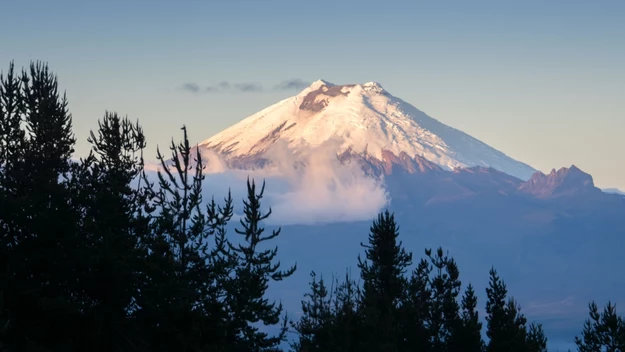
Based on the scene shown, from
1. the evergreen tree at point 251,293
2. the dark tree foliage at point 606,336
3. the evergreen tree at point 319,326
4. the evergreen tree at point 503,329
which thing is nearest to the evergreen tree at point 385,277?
the evergreen tree at point 319,326

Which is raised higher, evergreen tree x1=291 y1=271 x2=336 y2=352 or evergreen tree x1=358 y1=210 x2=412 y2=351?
evergreen tree x1=358 y1=210 x2=412 y2=351

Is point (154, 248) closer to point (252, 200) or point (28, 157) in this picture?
point (252, 200)

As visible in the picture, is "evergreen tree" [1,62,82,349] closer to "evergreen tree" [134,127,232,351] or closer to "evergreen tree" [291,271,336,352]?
"evergreen tree" [134,127,232,351]

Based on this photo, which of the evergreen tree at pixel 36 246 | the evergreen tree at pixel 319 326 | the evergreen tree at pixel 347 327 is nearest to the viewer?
the evergreen tree at pixel 36 246

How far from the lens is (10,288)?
37594 millimetres

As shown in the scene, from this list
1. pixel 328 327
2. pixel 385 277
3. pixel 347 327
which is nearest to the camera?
pixel 347 327

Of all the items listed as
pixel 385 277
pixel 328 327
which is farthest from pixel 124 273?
pixel 385 277

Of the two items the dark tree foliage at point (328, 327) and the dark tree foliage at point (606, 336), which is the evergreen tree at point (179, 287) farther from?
the dark tree foliage at point (606, 336)

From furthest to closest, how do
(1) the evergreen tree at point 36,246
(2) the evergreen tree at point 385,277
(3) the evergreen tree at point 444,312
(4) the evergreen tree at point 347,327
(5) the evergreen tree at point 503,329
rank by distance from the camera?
(5) the evergreen tree at point 503,329
(3) the evergreen tree at point 444,312
(2) the evergreen tree at point 385,277
(4) the evergreen tree at point 347,327
(1) the evergreen tree at point 36,246

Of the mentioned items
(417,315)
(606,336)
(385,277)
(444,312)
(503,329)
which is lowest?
(417,315)

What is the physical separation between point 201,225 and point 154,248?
82.9 inches

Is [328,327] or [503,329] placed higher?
[503,329]

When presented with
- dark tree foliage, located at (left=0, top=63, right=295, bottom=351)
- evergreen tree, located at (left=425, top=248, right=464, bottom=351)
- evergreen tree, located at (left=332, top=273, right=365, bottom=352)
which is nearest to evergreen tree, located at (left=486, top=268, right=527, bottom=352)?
evergreen tree, located at (left=425, top=248, right=464, bottom=351)

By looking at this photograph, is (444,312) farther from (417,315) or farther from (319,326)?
(319,326)
